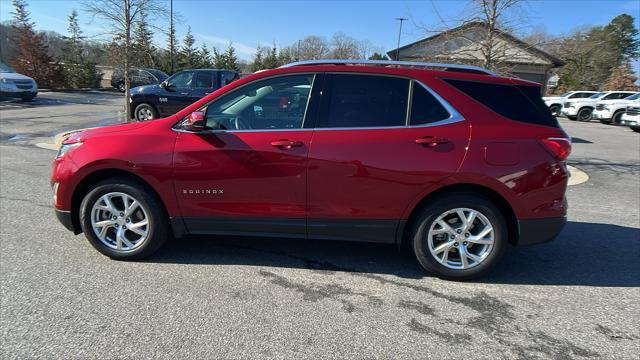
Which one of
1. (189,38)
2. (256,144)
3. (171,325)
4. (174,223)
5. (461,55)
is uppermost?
(189,38)

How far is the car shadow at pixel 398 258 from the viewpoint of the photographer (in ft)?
12.7

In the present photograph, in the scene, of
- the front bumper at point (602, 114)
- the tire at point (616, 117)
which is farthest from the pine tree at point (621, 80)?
the tire at point (616, 117)

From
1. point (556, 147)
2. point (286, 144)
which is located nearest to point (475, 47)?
point (556, 147)

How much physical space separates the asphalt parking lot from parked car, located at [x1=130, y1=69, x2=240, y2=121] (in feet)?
29.1

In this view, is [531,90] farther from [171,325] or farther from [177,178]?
[171,325]

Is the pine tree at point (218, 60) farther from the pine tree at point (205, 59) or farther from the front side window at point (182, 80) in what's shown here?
the front side window at point (182, 80)

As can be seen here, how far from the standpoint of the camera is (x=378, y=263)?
4.04m

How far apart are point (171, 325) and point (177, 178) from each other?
132 centimetres

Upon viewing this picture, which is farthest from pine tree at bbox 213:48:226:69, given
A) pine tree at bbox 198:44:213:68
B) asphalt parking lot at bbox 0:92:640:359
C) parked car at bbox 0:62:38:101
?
asphalt parking lot at bbox 0:92:640:359

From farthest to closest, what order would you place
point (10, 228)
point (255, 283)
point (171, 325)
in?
point (10, 228) → point (255, 283) → point (171, 325)

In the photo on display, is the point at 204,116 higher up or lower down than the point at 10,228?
higher up

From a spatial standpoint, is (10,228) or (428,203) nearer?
(428,203)

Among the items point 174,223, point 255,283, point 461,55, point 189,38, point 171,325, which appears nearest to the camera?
point 171,325

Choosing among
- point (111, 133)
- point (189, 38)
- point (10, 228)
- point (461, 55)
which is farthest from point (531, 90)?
point (189, 38)
